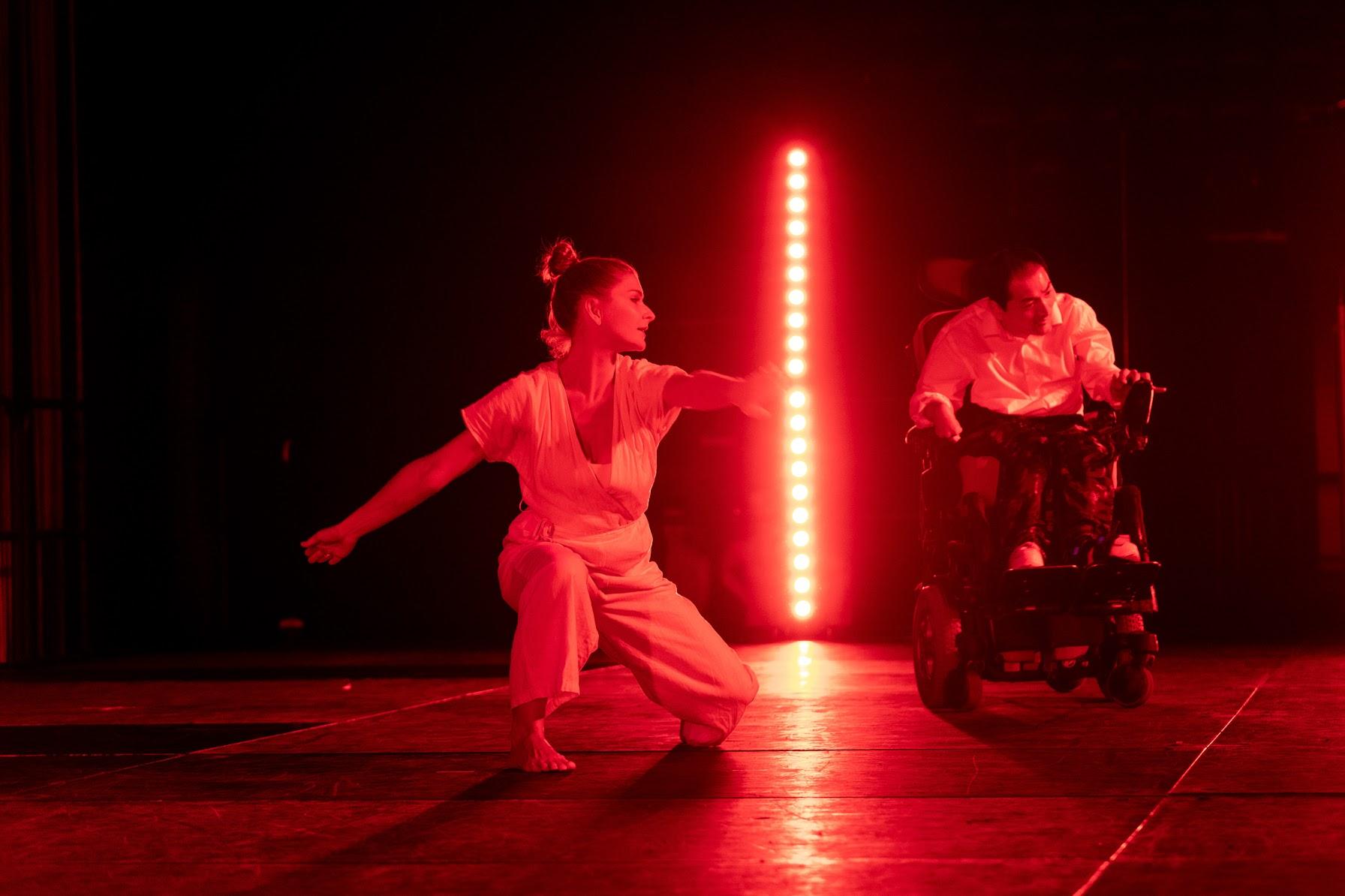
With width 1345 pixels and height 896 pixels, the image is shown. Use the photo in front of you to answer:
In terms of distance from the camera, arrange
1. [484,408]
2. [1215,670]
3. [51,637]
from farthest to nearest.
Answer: [51,637] → [1215,670] → [484,408]

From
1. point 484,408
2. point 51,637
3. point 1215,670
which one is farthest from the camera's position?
point 51,637

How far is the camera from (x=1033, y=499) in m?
4.47

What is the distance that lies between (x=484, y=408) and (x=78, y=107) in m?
5.22

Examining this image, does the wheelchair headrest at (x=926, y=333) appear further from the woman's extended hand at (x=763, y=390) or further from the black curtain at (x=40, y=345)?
the black curtain at (x=40, y=345)

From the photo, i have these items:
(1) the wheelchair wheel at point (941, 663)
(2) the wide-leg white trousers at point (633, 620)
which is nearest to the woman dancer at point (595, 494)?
(2) the wide-leg white trousers at point (633, 620)

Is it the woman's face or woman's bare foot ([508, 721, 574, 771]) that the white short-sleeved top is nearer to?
the woman's face

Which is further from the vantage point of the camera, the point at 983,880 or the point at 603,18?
the point at 603,18

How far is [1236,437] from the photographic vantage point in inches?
316

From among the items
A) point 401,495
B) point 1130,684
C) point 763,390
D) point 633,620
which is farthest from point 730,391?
point 1130,684

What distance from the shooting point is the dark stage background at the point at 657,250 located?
7.88 meters

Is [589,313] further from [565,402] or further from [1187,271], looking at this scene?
[1187,271]

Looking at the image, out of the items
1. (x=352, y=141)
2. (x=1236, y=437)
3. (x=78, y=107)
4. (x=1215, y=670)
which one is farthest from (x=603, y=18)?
(x=1215, y=670)

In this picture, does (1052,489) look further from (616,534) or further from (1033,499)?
(616,534)

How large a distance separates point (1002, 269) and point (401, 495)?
2.02 metres
